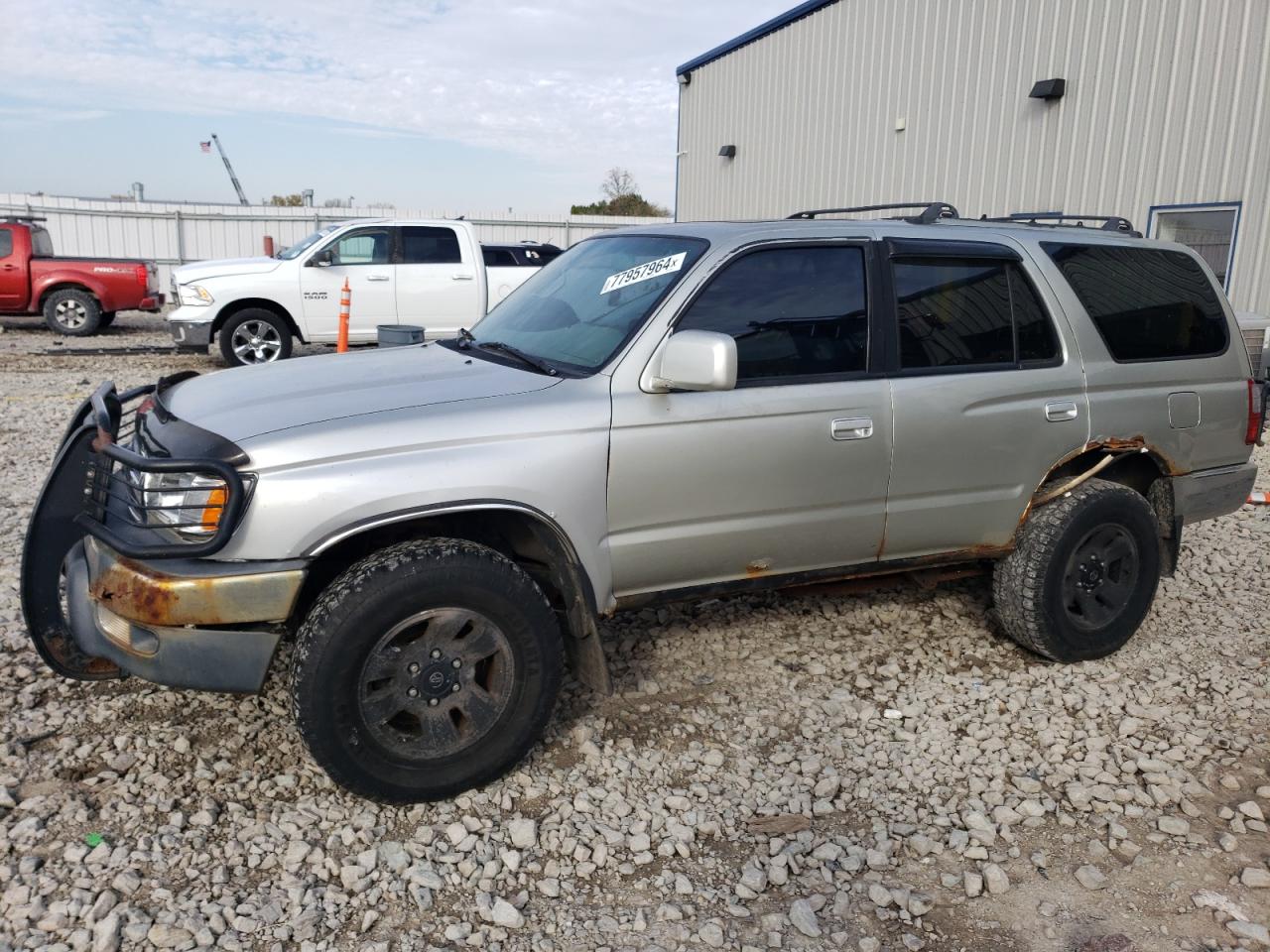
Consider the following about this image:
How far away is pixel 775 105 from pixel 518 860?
17.3 metres

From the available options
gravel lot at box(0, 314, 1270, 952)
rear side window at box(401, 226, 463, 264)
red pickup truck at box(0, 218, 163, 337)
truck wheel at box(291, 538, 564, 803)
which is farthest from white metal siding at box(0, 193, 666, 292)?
truck wheel at box(291, 538, 564, 803)

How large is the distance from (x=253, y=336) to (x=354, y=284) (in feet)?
4.49

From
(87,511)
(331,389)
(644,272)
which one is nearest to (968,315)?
(644,272)

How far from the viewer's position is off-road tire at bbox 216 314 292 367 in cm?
1200

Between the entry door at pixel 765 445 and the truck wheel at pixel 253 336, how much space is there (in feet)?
31.5

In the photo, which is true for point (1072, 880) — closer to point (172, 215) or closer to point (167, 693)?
point (167, 693)

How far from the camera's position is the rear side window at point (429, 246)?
41.8ft

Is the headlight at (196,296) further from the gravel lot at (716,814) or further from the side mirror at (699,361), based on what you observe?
the side mirror at (699,361)

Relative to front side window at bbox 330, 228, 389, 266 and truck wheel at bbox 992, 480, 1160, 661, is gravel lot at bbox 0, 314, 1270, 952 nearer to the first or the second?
truck wheel at bbox 992, 480, 1160, 661

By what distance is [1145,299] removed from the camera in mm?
4445

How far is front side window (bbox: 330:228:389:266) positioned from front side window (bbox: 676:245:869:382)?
973 cm

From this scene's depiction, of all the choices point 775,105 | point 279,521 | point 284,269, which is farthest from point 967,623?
point 775,105

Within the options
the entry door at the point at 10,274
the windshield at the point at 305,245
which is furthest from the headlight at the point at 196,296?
the entry door at the point at 10,274

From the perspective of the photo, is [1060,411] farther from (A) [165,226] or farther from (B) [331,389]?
(A) [165,226]
